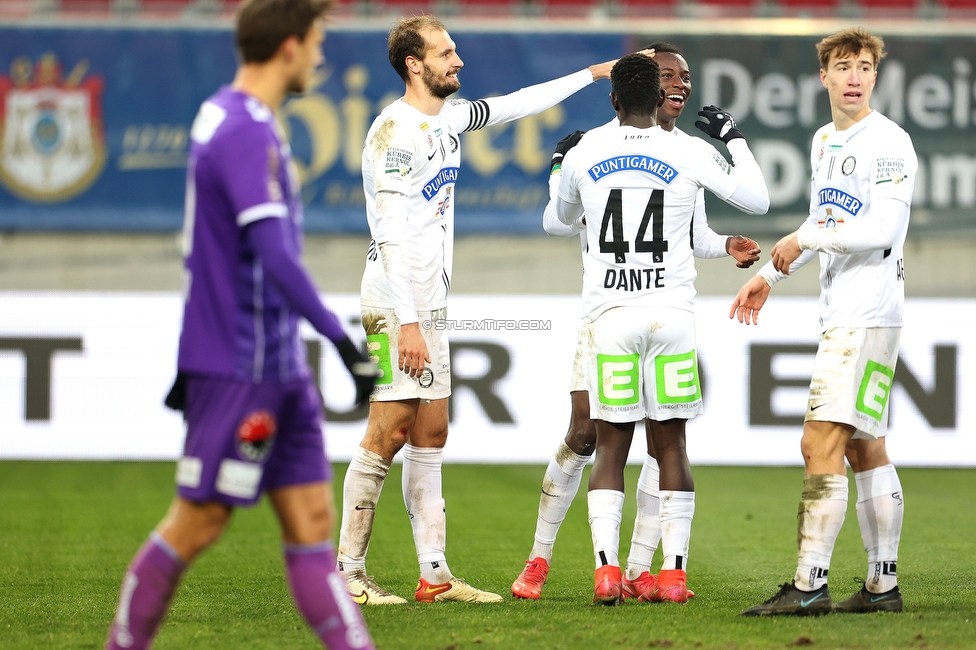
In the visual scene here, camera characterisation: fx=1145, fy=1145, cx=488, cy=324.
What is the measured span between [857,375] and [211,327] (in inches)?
94.7

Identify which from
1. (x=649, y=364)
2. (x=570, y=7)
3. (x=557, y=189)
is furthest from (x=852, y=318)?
(x=570, y=7)

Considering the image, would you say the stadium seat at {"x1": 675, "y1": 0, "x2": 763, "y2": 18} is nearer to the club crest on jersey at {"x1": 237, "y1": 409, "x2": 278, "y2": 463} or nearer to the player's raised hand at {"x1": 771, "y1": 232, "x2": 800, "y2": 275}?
the player's raised hand at {"x1": 771, "y1": 232, "x2": 800, "y2": 275}

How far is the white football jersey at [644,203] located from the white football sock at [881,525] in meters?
0.98

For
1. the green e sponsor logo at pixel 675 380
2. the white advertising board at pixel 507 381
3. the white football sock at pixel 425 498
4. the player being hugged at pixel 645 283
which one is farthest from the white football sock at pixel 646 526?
the white advertising board at pixel 507 381

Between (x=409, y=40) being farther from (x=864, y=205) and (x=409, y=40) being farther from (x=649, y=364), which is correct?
(x=864, y=205)

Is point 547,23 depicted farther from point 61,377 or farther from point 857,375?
point 857,375

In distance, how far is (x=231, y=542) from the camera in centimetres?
612

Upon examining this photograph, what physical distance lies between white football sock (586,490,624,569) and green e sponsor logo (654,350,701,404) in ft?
1.42

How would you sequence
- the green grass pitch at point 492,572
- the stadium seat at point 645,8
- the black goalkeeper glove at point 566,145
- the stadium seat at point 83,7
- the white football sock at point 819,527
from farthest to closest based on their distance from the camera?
the stadium seat at point 645,8
the stadium seat at point 83,7
the black goalkeeper glove at point 566,145
the white football sock at point 819,527
the green grass pitch at point 492,572

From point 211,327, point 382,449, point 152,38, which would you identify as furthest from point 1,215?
point 211,327

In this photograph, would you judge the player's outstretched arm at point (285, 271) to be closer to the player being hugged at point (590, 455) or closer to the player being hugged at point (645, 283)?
the player being hugged at point (645, 283)

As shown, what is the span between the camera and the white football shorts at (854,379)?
4113mm

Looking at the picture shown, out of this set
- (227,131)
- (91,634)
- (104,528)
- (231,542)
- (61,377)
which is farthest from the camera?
(61,377)

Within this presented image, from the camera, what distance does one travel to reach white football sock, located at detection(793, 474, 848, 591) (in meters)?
4.08
